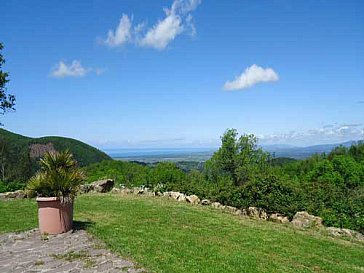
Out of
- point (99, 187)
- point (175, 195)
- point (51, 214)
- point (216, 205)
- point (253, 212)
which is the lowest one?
point (253, 212)

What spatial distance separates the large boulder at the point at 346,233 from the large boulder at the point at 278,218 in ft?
5.87

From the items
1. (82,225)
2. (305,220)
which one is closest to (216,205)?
(305,220)

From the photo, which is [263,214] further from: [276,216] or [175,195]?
[175,195]

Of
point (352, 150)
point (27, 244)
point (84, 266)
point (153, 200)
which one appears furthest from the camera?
point (352, 150)

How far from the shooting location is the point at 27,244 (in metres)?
7.33

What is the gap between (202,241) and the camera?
25.2 ft

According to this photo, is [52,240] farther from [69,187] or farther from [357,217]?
[357,217]

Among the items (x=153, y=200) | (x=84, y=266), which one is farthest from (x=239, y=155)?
(x=84, y=266)

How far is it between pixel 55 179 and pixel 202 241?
360cm

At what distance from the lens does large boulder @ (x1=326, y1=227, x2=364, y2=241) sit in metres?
9.51

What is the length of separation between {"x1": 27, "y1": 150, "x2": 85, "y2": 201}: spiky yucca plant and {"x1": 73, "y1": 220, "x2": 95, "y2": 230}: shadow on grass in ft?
3.18

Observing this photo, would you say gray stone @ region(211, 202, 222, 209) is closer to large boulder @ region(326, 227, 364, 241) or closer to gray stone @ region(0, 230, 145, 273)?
large boulder @ region(326, 227, 364, 241)

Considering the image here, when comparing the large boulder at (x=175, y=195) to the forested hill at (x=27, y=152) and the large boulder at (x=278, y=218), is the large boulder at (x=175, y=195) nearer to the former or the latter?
the large boulder at (x=278, y=218)

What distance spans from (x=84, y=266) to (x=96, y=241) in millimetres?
1598
